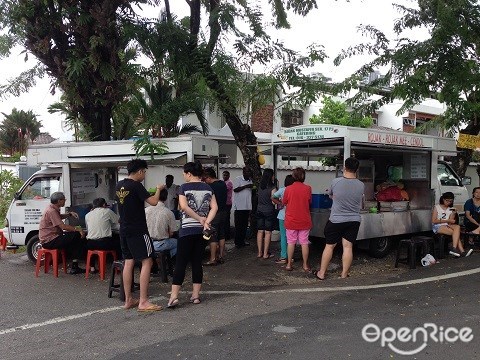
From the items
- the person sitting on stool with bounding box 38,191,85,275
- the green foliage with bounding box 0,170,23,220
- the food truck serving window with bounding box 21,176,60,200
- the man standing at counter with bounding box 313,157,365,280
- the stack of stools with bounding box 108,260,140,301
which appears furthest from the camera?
the green foliage with bounding box 0,170,23,220

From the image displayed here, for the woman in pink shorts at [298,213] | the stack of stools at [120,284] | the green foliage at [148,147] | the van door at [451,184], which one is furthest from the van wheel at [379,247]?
the stack of stools at [120,284]

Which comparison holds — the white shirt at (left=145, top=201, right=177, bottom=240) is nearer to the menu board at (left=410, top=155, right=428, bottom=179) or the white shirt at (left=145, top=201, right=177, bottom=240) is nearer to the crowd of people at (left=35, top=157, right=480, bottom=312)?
the crowd of people at (left=35, top=157, right=480, bottom=312)

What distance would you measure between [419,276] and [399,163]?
3.55 m

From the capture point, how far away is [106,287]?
764 cm

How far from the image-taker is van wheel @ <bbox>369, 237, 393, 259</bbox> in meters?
8.98

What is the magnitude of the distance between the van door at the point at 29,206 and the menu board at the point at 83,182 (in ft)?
1.10

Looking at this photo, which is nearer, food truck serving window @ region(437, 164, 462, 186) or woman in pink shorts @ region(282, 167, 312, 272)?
woman in pink shorts @ region(282, 167, 312, 272)

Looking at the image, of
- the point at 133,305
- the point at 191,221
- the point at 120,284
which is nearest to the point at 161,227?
the point at 120,284

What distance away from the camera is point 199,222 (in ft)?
19.6

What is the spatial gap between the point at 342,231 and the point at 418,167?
387 centimetres

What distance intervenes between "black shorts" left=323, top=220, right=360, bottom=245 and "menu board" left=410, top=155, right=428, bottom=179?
11.9 feet

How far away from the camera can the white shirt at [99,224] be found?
27.0 feet

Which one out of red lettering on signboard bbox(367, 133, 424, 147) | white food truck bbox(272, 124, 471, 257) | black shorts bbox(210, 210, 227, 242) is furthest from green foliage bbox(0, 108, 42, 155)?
red lettering on signboard bbox(367, 133, 424, 147)

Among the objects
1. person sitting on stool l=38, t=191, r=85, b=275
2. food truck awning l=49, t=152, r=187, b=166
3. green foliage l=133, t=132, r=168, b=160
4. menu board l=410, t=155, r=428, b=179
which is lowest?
person sitting on stool l=38, t=191, r=85, b=275
